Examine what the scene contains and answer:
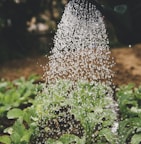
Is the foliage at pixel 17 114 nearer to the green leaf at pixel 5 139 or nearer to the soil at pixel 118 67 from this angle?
the green leaf at pixel 5 139

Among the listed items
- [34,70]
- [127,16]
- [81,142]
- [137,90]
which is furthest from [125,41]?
[81,142]

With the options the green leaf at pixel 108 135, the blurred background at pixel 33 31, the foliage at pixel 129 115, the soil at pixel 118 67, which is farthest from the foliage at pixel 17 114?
the blurred background at pixel 33 31

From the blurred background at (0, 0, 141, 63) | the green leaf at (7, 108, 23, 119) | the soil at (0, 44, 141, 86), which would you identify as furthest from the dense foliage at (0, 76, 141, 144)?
the blurred background at (0, 0, 141, 63)

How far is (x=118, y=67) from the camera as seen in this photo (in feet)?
17.1

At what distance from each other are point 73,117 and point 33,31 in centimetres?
→ 366

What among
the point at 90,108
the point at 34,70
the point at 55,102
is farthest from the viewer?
the point at 34,70

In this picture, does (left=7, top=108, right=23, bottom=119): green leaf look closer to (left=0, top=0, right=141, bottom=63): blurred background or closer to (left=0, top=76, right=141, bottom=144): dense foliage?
(left=0, top=76, right=141, bottom=144): dense foliage

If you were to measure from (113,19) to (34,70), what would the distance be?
1249 mm

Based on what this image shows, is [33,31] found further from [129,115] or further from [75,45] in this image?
[129,115]

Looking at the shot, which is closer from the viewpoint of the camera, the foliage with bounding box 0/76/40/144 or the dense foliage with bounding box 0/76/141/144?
the dense foliage with bounding box 0/76/141/144

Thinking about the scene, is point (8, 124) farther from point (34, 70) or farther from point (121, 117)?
point (34, 70)

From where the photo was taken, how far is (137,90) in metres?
3.93

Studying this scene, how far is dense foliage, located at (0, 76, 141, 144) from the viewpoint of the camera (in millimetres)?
3152

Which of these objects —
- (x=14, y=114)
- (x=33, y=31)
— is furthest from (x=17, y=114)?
(x=33, y=31)
